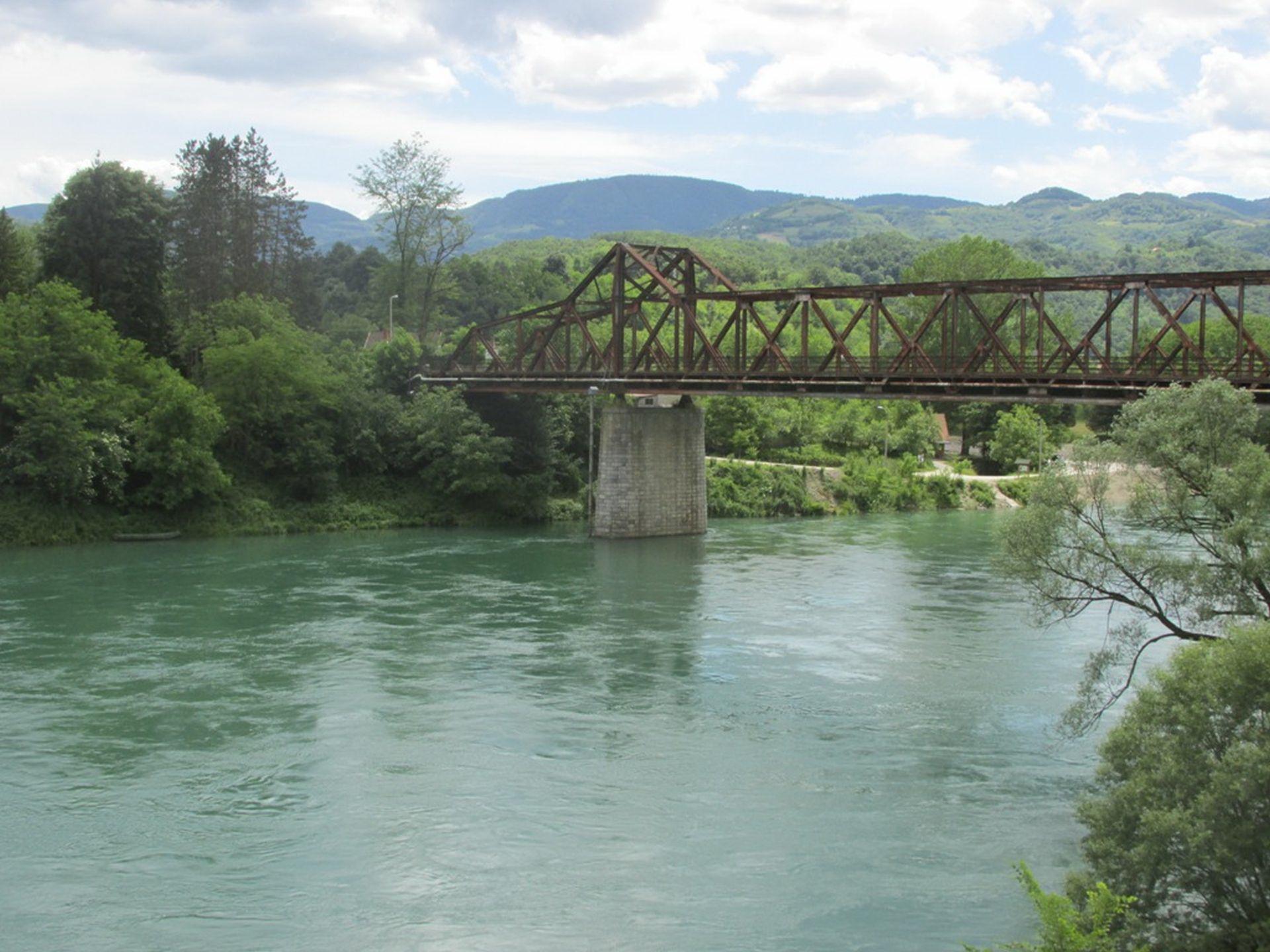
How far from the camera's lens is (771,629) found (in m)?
33.6

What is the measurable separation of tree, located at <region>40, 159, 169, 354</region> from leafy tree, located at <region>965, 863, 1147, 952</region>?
5408 centimetres

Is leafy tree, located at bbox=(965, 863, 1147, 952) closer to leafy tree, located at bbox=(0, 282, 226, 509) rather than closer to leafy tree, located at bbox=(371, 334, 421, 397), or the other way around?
leafy tree, located at bbox=(0, 282, 226, 509)

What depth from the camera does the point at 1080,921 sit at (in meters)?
12.9

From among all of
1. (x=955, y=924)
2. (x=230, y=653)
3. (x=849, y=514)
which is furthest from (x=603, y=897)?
(x=849, y=514)

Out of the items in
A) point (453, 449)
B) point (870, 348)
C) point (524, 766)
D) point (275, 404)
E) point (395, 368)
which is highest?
point (870, 348)

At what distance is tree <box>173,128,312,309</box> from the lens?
220ft

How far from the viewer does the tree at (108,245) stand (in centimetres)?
5825

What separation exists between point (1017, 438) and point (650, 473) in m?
36.3

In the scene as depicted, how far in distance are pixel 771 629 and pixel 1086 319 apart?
420ft

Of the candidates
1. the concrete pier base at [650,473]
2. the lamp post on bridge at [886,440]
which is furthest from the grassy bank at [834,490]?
the concrete pier base at [650,473]

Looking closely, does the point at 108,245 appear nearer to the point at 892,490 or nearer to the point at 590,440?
the point at 590,440

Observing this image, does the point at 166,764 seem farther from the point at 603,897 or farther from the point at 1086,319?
the point at 1086,319

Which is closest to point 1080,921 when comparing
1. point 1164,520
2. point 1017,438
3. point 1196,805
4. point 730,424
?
point 1196,805

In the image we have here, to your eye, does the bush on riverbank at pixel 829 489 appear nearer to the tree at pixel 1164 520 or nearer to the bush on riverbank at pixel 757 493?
the bush on riverbank at pixel 757 493
